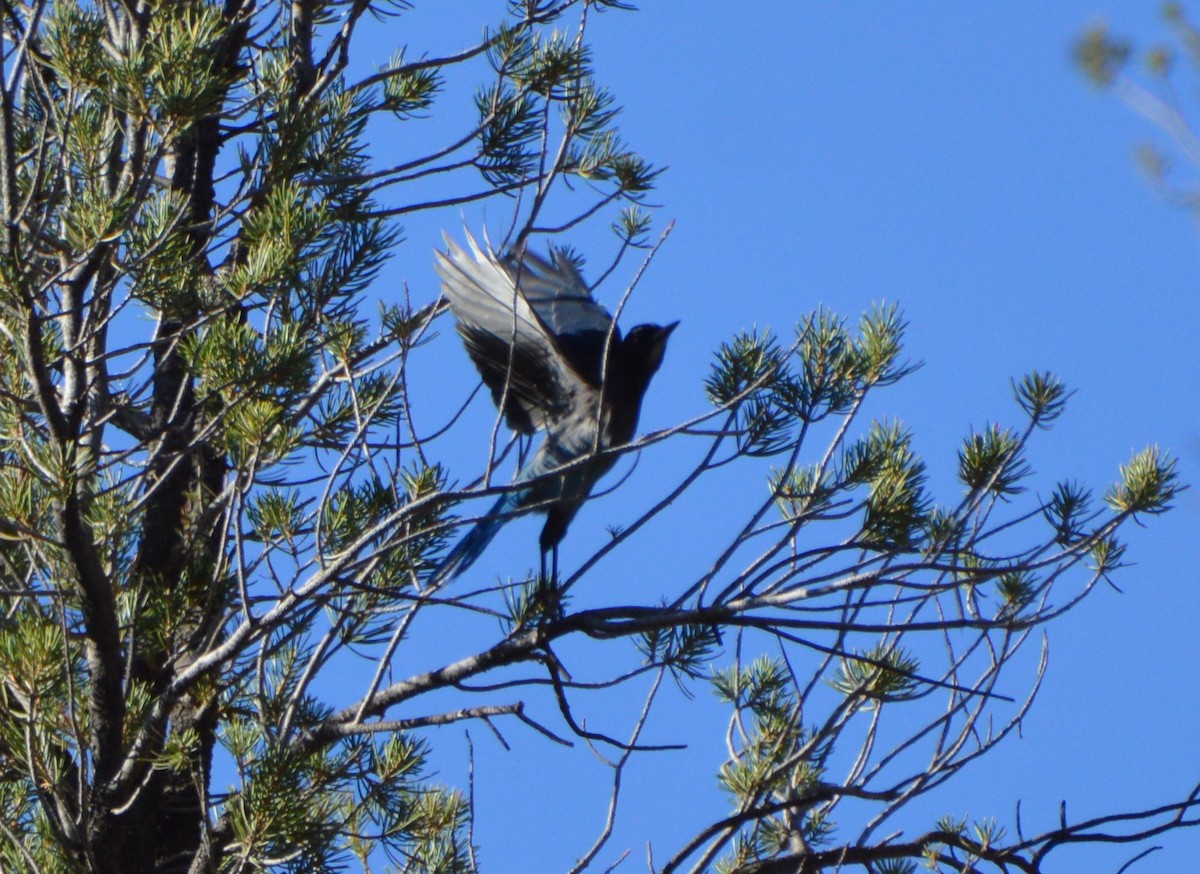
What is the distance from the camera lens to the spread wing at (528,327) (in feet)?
9.90

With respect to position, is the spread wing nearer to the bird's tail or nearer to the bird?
the bird

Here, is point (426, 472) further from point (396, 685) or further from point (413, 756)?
point (413, 756)

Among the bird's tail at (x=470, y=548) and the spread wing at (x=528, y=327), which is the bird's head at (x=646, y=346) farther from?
the bird's tail at (x=470, y=548)

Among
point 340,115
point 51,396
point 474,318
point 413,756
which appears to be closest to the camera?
point 51,396

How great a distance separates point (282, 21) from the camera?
3158 millimetres

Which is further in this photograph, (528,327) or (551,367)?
(551,367)

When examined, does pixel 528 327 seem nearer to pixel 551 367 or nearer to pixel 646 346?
pixel 551 367

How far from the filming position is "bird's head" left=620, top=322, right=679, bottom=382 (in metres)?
3.49

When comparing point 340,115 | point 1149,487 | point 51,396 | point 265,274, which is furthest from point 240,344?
point 1149,487

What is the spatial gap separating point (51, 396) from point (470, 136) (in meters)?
1.26

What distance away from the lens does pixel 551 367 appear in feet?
11.2

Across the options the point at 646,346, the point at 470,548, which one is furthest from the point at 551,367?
the point at 470,548

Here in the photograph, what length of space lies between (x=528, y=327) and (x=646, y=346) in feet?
1.50

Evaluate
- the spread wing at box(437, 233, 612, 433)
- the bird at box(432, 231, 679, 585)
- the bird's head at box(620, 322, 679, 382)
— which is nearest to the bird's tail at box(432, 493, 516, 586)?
the bird at box(432, 231, 679, 585)
